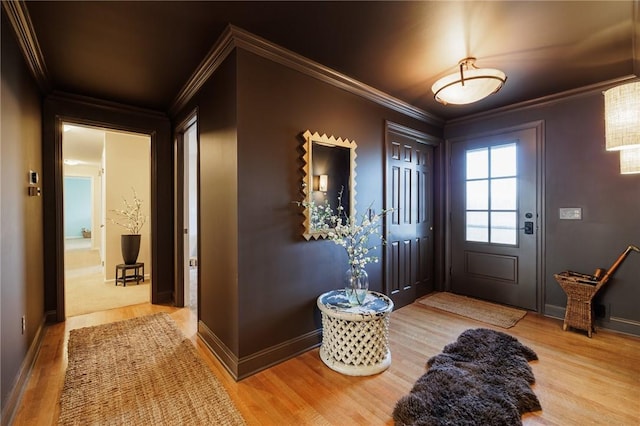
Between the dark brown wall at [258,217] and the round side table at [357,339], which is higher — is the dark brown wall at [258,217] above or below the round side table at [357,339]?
above

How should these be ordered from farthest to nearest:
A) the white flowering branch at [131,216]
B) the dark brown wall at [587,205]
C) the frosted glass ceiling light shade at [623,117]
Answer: the white flowering branch at [131,216], the dark brown wall at [587,205], the frosted glass ceiling light shade at [623,117]

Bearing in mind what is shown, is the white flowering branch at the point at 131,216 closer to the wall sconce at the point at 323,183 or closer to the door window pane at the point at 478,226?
the wall sconce at the point at 323,183

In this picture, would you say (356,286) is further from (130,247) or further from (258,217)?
(130,247)

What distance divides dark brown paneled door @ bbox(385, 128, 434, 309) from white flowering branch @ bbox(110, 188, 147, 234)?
4299 millimetres

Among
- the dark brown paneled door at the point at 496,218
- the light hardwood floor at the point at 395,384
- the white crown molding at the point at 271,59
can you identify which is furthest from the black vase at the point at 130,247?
the dark brown paneled door at the point at 496,218

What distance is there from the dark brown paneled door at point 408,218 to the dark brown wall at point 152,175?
280 cm

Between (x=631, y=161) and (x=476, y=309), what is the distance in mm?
2016

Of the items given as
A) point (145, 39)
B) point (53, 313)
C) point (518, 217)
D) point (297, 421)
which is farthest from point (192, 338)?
point (518, 217)

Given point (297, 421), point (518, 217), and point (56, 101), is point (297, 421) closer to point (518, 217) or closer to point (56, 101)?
point (518, 217)

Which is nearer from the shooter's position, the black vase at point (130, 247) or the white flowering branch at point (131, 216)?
the black vase at point (130, 247)

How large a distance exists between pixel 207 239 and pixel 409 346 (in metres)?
2.05

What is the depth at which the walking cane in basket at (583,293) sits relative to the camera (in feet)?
8.70

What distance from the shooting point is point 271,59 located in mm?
2219

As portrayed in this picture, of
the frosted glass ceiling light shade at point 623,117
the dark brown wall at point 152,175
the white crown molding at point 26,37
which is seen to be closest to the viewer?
the white crown molding at point 26,37
